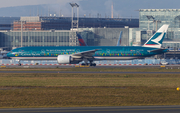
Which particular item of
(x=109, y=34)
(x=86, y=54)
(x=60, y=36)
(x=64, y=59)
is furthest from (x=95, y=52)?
(x=109, y=34)

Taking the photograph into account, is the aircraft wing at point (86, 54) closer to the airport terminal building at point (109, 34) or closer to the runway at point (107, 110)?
the runway at point (107, 110)

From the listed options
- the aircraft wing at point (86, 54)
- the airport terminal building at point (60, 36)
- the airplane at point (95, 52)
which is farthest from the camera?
the airport terminal building at point (60, 36)

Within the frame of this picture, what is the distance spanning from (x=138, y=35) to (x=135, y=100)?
3862 inches

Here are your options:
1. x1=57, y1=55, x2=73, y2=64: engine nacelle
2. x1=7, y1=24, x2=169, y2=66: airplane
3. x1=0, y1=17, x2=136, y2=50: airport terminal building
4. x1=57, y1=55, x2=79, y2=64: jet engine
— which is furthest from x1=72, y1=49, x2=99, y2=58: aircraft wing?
x1=0, y1=17, x2=136, y2=50: airport terminal building

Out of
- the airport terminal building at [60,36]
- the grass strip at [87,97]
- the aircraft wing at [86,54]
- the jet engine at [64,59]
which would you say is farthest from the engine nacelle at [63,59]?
the airport terminal building at [60,36]

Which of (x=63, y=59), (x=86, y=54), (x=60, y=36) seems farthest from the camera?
(x=60, y=36)

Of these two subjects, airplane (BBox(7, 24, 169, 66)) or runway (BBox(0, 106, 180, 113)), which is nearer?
runway (BBox(0, 106, 180, 113))

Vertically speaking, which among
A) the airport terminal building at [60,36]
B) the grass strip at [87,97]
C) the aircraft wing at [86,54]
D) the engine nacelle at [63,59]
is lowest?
the grass strip at [87,97]

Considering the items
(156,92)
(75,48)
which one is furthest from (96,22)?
(156,92)

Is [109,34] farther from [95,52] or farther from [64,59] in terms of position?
[64,59]

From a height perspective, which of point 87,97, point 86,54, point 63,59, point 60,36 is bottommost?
point 87,97

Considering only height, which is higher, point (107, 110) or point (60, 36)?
point (60, 36)

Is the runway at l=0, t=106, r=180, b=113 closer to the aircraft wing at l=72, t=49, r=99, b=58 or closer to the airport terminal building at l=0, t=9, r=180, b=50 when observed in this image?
the aircraft wing at l=72, t=49, r=99, b=58

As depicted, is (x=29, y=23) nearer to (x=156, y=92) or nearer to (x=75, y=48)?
(x=75, y=48)
